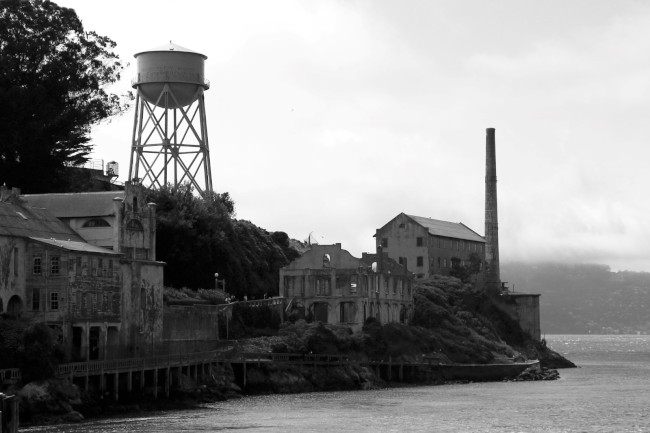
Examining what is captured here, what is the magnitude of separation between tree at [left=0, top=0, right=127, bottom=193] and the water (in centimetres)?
2615

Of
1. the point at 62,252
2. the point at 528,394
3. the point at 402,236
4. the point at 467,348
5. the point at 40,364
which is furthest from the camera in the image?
the point at 402,236

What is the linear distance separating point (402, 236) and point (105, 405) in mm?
71238

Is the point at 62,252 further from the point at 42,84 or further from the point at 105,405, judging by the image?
the point at 42,84

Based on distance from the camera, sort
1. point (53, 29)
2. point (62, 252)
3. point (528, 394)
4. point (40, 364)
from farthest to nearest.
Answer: point (53, 29), point (528, 394), point (62, 252), point (40, 364)

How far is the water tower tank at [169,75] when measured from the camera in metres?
110

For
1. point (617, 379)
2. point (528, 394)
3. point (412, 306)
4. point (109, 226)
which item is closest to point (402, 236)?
point (412, 306)

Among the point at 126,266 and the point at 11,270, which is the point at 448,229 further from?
the point at 11,270

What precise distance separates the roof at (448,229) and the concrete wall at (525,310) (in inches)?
357

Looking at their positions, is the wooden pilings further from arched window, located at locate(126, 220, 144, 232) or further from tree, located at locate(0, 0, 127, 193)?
tree, located at locate(0, 0, 127, 193)

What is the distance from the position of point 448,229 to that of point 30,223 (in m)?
73.8

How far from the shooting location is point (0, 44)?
10456 cm

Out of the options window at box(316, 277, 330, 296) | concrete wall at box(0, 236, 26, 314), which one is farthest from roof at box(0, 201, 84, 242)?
window at box(316, 277, 330, 296)

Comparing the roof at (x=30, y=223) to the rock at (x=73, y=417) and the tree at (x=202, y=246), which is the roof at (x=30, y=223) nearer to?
the rock at (x=73, y=417)

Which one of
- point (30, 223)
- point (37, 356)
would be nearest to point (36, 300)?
point (30, 223)
